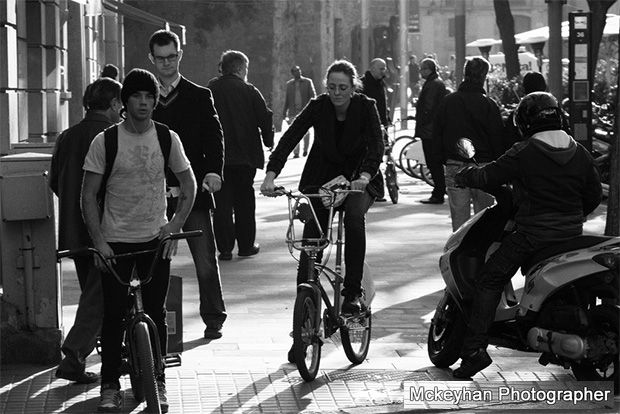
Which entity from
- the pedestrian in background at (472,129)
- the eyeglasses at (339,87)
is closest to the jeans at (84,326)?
the eyeglasses at (339,87)

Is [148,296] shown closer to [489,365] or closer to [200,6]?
[489,365]

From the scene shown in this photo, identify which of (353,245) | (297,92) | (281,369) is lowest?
(281,369)

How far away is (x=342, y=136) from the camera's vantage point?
8180 mm

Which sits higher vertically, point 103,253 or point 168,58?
point 168,58

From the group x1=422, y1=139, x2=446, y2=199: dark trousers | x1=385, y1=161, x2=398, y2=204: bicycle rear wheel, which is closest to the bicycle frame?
x1=422, y1=139, x2=446, y2=199: dark trousers

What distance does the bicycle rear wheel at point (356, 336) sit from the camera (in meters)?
7.84

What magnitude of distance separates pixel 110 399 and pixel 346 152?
2.24 meters

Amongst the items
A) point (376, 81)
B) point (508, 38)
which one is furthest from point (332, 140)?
point (508, 38)

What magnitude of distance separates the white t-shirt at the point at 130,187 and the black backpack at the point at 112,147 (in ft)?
0.06

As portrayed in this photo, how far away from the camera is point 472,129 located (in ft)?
37.3

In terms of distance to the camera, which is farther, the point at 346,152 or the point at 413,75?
the point at 413,75

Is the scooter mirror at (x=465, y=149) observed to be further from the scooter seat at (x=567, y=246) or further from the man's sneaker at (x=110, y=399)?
the man's sneaker at (x=110, y=399)

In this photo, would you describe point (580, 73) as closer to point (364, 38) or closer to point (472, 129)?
point (472, 129)

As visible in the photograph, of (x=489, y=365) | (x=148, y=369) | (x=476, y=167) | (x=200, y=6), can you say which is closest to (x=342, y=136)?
(x=476, y=167)
